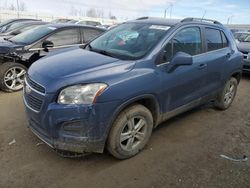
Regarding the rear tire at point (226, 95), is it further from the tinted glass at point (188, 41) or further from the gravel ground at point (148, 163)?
the tinted glass at point (188, 41)

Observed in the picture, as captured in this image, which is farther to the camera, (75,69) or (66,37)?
(66,37)

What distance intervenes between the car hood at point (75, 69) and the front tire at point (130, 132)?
543 mm

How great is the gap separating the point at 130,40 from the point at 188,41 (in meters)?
0.95

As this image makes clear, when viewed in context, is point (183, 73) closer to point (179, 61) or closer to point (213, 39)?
point (179, 61)

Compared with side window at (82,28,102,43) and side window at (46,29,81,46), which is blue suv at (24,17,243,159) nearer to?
side window at (46,29,81,46)

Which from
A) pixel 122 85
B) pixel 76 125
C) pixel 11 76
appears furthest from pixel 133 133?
pixel 11 76

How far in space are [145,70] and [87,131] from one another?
3.55ft

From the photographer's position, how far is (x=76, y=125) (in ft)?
9.85

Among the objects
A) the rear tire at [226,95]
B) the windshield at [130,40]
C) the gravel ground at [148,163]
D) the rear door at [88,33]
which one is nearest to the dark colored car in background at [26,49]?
the rear door at [88,33]

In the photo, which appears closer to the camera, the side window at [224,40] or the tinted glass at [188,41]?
the tinted glass at [188,41]

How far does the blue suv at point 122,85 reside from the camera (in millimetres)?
2994

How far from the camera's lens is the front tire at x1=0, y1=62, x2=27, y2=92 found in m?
5.93

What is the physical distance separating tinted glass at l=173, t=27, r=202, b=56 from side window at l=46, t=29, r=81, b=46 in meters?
3.49

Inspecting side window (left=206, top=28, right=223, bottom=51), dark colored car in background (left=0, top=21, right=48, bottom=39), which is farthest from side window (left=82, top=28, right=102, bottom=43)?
side window (left=206, top=28, right=223, bottom=51)
